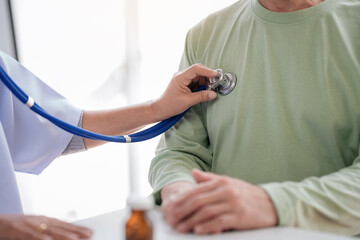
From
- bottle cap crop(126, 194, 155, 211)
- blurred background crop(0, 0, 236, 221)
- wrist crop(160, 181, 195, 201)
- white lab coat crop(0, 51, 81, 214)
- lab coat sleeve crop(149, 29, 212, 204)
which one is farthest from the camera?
blurred background crop(0, 0, 236, 221)

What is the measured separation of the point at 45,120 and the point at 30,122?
1.8 inches

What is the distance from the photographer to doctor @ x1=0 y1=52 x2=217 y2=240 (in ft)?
3.75

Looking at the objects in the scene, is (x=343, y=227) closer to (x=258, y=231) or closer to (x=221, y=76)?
(x=258, y=231)

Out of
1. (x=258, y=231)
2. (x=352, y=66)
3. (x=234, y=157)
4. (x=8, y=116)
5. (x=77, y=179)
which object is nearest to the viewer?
(x=258, y=231)

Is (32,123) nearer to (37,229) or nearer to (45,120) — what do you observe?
(45,120)

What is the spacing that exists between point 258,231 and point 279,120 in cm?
40

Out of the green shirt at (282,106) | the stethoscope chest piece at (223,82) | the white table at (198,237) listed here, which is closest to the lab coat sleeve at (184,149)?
the green shirt at (282,106)

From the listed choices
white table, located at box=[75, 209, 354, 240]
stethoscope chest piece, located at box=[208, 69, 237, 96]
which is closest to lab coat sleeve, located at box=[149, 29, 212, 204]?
stethoscope chest piece, located at box=[208, 69, 237, 96]

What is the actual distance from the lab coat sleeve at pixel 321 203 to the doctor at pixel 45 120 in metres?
0.44

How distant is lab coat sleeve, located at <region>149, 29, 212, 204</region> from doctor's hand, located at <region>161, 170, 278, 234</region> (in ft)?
0.84

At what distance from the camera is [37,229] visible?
0.72 metres

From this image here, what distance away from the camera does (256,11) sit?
1.13m

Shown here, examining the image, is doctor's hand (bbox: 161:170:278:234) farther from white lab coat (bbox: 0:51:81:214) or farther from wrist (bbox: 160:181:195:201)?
white lab coat (bbox: 0:51:81:214)

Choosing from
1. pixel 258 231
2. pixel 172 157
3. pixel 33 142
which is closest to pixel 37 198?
pixel 33 142
